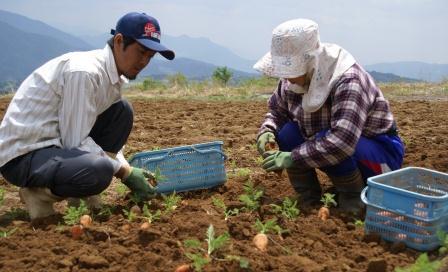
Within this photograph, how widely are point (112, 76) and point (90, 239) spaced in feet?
3.14

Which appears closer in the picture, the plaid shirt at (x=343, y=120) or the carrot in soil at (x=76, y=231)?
the carrot in soil at (x=76, y=231)

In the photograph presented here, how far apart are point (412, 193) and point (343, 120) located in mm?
587

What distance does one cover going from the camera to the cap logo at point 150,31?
2891 mm

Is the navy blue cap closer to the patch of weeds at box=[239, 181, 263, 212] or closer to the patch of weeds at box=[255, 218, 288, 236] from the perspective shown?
the patch of weeds at box=[239, 181, 263, 212]

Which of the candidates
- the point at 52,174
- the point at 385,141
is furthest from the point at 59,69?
the point at 385,141

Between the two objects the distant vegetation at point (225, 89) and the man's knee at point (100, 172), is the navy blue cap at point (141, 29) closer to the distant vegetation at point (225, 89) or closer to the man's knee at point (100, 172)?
the man's knee at point (100, 172)

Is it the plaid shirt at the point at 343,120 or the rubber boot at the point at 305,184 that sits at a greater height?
the plaid shirt at the point at 343,120

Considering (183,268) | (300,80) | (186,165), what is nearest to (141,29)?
(300,80)

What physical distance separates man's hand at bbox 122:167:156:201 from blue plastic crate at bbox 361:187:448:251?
1.27 meters

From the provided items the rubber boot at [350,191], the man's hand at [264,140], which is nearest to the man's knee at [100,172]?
the man's hand at [264,140]

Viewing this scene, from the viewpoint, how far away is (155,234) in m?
2.51

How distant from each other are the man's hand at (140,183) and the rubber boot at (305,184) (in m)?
0.91

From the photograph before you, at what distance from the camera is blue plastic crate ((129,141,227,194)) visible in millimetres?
3416

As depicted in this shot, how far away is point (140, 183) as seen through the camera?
303cm
